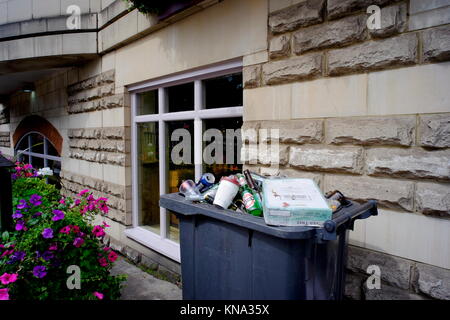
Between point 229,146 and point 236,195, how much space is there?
165cm

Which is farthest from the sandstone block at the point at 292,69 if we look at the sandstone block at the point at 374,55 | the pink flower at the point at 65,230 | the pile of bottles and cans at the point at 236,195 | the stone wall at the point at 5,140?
the stone wall at the point at 5,140

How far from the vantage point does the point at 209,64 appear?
11.9ft

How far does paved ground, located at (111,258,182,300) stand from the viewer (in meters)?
3.78

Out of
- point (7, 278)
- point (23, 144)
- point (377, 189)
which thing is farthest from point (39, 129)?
point (377, 189)

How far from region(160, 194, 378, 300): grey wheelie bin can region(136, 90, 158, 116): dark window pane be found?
9.10 ft

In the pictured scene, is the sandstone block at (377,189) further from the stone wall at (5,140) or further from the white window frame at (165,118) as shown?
the stone wall at (5,140)

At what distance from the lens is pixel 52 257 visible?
2.46m

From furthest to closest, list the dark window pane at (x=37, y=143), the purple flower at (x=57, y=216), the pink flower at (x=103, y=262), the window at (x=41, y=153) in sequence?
1. the dark window pane at (x=37, y=143)
2. the window at (x=41, y=153)
3. the pink flower at (x=103, y=262)
4. the purple flower at (x=57, y=216)

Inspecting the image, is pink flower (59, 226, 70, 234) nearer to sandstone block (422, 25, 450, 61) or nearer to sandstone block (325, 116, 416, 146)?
sandstone block (325, 116, 416, 146)

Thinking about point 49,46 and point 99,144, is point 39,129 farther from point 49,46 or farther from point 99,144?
point 99,144

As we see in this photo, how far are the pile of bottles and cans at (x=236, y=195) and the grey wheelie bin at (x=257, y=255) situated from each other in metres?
0.07

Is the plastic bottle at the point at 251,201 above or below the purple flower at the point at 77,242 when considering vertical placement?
above

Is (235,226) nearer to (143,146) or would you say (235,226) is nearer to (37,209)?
(37,209)

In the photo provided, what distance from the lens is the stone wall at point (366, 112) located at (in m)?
2.06
